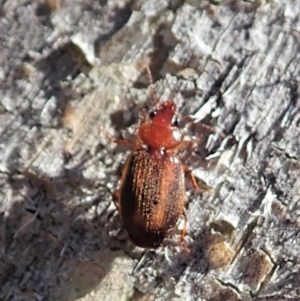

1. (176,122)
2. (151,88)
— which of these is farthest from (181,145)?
(151,88)

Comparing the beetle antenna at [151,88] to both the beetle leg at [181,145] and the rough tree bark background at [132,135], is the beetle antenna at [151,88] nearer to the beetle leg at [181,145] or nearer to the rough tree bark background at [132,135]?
the rough tree bark background at [132,135]

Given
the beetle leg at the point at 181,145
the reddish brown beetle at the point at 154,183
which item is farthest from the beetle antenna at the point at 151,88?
the beetle leg at the point at 181,145

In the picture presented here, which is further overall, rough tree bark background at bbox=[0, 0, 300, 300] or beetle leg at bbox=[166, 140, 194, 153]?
beetle leg at bbox=[166, 140, 194, 153]

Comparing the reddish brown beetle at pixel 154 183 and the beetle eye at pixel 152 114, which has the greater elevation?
the beetle eye at pixel 152 114

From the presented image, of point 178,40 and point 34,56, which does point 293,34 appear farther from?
point 34,56

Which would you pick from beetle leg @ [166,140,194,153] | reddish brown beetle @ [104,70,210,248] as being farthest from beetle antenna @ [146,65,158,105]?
beetle leg @ [166,140,194,153]

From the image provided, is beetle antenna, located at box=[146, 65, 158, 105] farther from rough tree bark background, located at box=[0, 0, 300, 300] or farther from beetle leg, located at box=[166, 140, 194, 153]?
beetle leg, located at box=[166, 140, 194, 153]
